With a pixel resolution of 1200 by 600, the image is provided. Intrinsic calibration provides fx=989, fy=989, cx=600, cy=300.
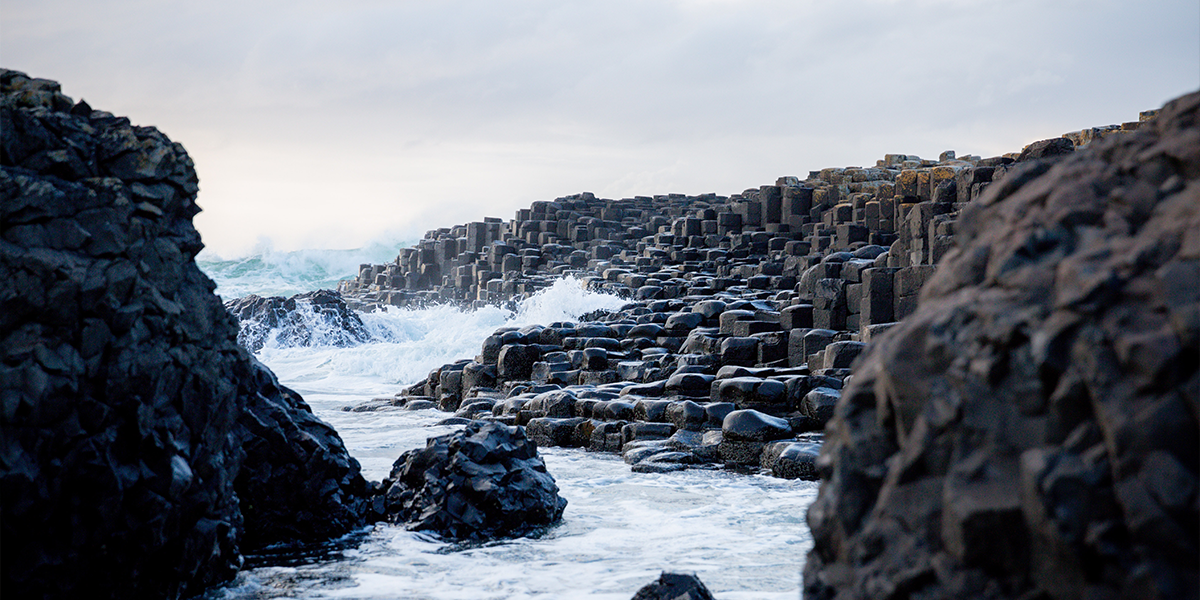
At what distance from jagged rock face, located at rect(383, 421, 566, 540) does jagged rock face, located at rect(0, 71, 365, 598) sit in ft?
5.01

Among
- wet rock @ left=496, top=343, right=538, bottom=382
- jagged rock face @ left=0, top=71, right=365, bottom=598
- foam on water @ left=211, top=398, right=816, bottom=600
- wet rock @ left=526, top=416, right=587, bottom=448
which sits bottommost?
wet rock @ left=526, top=416, right=587, bottom=448

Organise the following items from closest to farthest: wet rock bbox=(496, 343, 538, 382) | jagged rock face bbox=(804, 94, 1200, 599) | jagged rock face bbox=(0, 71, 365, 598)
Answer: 1. jagged rock face bbox=(804, 94, 1200, 599)
2. jagged rock face bbox=(0, 71, 365, 598)
3. wet rock bbox=(496, 343, 538, 382)

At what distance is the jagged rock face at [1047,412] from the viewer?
1875mm

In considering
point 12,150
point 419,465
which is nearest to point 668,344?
point 419,465

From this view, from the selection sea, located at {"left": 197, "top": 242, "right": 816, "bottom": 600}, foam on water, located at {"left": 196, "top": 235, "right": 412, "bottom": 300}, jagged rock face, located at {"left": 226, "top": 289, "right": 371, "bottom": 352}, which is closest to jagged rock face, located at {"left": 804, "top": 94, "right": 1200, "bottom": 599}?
sea, located at {"left": 197, "top": 242, "right": 816, "bottom": 600}

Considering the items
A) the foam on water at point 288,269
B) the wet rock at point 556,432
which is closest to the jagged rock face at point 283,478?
the wet rock at point 556,432

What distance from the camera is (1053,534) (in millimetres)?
1938

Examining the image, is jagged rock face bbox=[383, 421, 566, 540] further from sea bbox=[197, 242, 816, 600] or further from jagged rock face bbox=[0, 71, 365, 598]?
jagged rock face bbox=[0, 71, 365, 598]

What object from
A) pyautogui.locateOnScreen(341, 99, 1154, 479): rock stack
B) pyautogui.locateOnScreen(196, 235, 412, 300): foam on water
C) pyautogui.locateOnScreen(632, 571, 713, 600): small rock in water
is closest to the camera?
pyautogui.locateOnScreen(632, 571, 713, 600): small rock in water

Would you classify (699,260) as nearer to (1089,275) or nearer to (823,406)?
(823,406)

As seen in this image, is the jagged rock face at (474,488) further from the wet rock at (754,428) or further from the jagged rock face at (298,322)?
the jagged rock face at (298,322)

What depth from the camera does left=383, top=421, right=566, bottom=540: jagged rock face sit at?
6.30 meters

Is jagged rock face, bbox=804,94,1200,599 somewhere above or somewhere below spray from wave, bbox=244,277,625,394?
above

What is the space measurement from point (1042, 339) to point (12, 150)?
12.9 feet
